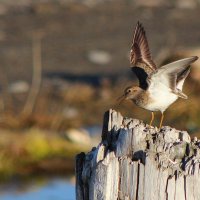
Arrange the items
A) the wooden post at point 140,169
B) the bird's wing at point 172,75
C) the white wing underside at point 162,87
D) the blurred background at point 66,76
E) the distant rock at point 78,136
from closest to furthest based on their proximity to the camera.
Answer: the wooden post at point 140,169 → the bird's wing at point 172,75 → the white wing underside at point 162,87 → the blurred background at point 66,76 → the distant rock at point 78,136

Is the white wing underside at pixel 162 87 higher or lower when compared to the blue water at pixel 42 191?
lower

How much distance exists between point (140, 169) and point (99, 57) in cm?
1383

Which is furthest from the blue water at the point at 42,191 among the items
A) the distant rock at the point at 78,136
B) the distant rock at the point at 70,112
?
the distant rock at the point at 70,112

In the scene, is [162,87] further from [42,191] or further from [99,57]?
[99,57]

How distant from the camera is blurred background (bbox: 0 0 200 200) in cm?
1171

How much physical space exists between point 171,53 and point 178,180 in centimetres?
1125

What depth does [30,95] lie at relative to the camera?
14.3m

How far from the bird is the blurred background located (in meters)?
3.23

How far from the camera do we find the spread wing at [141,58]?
6941 mm

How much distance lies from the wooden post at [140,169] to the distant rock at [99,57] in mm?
13036

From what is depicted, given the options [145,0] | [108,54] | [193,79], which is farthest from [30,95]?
[145,0]

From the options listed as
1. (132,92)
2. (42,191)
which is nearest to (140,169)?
(132,92)

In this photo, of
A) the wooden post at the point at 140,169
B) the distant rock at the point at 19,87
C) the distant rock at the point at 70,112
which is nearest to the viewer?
the wooden post at the point at 140,169

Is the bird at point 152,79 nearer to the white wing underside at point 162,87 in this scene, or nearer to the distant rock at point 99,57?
the white wing underside at point 162,87
